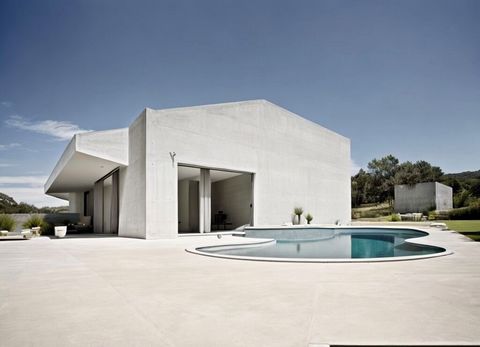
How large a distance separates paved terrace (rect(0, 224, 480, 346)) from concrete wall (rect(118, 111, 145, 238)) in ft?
27.6

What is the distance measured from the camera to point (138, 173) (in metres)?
15.1

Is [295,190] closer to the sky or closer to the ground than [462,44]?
closer to the ground

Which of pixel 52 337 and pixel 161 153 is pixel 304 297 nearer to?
pixel 52 337

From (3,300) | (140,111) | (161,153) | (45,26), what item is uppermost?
(45,26)

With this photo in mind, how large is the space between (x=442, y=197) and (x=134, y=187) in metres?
35.0

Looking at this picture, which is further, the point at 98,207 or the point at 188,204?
the point at 98,207

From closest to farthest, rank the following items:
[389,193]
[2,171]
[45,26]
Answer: [45,26] < [2,171] < [389,193]

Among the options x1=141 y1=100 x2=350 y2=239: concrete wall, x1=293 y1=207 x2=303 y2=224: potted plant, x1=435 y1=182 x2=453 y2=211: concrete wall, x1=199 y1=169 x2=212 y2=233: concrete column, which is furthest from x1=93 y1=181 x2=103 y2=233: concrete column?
x1=435 y1=182 x2=453 y2=211: concrete wall

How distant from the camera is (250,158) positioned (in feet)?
61.6

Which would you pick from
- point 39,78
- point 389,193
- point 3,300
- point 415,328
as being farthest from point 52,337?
point 389,193

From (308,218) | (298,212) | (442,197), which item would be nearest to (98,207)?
(298,212)

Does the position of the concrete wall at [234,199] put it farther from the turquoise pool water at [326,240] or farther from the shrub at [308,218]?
the shrub at [308,218]

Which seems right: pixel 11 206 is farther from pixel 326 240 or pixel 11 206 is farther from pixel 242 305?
pixel 242 305

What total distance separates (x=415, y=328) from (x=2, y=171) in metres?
51.6
